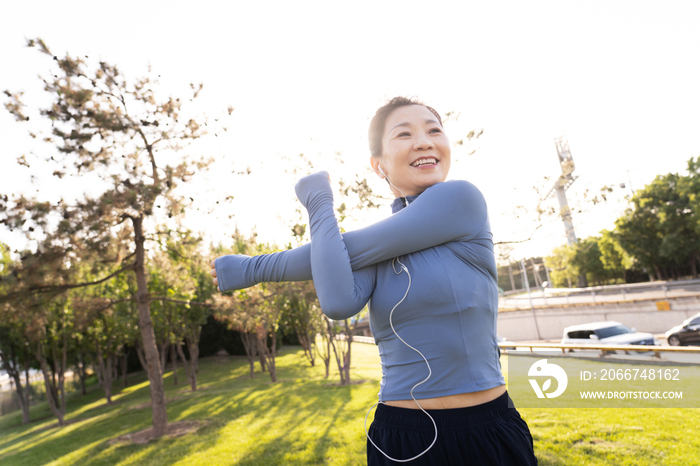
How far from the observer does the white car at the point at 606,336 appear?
15273 mm

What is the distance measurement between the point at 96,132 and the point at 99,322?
45.0 ft

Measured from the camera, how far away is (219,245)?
10.9m

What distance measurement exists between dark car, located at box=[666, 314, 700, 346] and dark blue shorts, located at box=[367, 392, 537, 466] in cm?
2006

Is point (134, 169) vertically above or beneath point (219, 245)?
above

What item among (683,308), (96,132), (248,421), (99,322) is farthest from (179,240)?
(683,308)

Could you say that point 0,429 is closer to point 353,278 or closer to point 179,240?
point 179,240

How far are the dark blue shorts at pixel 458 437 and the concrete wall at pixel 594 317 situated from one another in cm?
2675

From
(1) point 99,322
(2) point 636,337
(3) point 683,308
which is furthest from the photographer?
(3) point 683,308

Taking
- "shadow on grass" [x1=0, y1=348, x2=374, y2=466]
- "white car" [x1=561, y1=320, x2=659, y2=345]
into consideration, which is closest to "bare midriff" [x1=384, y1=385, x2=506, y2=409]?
"shadow on grass" [x1=0, y1=348, x2=374, y2=466]

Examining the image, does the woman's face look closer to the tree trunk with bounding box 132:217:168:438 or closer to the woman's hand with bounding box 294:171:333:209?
the woman's hand with bounding box 294:171:333:209

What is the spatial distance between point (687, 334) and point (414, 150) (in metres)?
20.4

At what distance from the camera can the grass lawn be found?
5.39 metres

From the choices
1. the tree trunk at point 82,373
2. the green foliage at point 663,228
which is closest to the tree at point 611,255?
the green foliage at point 663,228

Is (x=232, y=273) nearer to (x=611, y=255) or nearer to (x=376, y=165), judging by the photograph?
(x=376, y=165)
